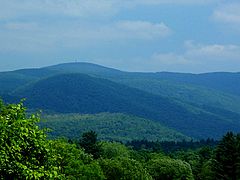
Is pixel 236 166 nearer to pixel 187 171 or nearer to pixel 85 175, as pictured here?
pixel 187 171

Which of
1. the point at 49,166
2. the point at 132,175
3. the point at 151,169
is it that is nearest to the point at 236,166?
the point at 132,175

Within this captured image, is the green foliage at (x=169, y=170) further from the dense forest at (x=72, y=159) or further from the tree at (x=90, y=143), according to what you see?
the tree at (x=90, y=143)

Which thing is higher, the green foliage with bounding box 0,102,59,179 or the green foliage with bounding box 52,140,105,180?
the green foliage with bounding box 0,102,59,179

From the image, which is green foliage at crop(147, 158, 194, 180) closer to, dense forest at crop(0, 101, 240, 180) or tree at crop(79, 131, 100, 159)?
dense forest at crop(0, 101, 240, 180)

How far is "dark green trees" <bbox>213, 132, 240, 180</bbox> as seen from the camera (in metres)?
73.6

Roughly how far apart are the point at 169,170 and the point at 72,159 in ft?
139

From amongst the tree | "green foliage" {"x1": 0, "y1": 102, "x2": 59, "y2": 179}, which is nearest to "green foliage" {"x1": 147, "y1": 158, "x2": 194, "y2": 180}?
the tree

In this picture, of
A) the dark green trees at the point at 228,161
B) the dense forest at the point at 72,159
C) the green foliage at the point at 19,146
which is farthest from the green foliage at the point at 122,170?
the green foliage at the point at 19,146

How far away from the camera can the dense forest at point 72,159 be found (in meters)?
15.2

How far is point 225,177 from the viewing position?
74.6 meters

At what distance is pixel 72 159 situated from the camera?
55.5 metres

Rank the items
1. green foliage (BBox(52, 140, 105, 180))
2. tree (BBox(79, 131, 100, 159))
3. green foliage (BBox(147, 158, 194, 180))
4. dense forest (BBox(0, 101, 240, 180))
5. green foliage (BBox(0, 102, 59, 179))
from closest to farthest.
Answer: green foliage (BBox(0, 102, 59, 179)) → dense forest (BBox(0, 101, 240, 180)) → green foliage (BBox(52, 140, 105, 180)) → tree (BBox(79, 131, 100, 159)) → green foliage (BBox(147, 158, 194, 180))

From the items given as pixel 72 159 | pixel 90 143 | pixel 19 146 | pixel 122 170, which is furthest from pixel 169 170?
pixel 19 146

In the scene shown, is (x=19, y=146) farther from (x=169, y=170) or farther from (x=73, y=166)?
(x=169, y=170)
